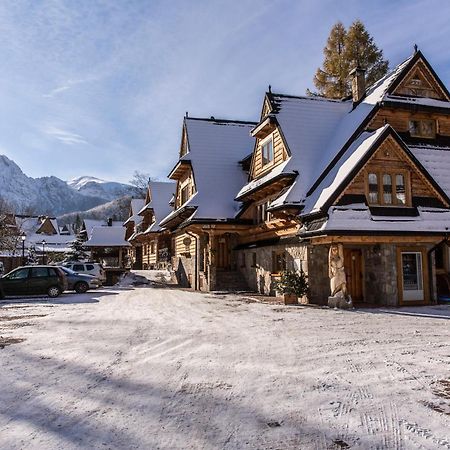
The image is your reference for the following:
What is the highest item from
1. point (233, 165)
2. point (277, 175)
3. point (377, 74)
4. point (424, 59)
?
point (377, 74)

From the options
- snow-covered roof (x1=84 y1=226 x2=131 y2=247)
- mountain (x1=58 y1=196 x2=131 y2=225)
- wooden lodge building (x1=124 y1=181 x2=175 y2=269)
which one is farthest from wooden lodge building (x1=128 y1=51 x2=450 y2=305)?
mountain (x1=58 y1=196 x2=131 y2=225)

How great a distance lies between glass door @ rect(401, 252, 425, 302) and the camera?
16.3 meters

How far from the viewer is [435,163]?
19172 mm

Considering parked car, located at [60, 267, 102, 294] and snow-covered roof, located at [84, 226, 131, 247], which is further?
snow-covered roof, located at [84, 226, 131, 247]

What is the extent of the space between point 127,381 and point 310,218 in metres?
11.5

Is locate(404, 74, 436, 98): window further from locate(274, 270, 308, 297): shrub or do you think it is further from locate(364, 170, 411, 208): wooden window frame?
locate(274, 270, 308, 297): shrub

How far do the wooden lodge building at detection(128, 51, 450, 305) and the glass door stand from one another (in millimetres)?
38

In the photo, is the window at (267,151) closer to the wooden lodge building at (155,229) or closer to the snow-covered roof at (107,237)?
the wooden lodge building at (155,229)

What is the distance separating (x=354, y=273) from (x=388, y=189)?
359 centimetres

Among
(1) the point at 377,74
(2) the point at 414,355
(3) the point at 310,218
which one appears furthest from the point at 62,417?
(1) the point at 377,74

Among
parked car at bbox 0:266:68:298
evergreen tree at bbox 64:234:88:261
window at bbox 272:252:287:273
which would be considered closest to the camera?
window at bbox 272:252:287:273

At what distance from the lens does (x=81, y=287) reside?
24984mm

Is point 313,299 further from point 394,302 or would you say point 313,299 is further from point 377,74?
point 377,74

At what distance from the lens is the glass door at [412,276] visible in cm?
1628
